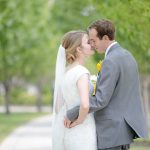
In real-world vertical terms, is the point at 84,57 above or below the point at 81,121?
above

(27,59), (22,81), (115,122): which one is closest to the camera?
(115,122)

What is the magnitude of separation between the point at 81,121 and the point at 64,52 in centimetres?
62

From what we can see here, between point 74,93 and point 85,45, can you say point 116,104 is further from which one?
point 85,45

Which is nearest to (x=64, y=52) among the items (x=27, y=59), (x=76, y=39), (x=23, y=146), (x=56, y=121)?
(x=76, y=39)

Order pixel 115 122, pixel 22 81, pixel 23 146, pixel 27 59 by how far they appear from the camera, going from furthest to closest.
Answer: pixel 22 81 < pixel 27 59 < pixel 23 146 < pixel 115 122

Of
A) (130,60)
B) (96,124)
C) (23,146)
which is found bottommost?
(23,146)

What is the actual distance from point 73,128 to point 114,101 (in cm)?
43

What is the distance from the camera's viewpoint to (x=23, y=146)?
63.1 ft

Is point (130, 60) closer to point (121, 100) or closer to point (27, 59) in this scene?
point (121, 100)

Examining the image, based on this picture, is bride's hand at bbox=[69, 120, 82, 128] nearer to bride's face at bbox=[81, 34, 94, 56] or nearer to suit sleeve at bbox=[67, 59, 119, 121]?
suit sleeve at bbox=[67, 59, 119, 121]

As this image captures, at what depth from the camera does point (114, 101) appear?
6.53 metres

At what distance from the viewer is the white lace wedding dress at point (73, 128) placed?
6.61 m

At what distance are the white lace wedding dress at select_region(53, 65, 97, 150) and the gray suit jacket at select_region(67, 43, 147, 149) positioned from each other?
7 cm

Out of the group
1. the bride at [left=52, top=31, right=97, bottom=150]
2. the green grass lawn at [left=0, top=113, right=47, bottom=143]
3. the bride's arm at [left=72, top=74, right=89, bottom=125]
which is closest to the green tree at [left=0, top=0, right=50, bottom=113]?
the green grass lawn at [left=0, top=113, right=47, bottom=143]
